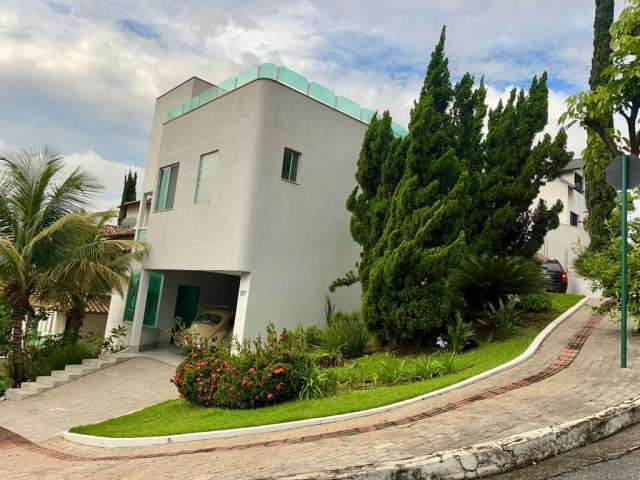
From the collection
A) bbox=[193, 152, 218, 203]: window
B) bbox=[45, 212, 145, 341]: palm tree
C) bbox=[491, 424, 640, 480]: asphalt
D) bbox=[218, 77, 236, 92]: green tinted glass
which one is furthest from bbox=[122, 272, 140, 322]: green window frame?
bbox=[491, 424, 640, 480]: asphalt

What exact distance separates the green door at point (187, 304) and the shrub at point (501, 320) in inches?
458

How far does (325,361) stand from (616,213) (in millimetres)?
6748

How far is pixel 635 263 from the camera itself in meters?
9.70

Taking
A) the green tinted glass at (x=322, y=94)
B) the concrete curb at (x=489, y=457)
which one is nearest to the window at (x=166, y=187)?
the green tinted glass at (x=322, y=94)

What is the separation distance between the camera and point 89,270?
16.1m

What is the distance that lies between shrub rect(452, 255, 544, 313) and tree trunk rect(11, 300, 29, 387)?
12158mm

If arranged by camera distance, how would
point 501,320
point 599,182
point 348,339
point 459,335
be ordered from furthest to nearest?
1. point 599,182
2. point 348,339
3. point 501,320
4. point 459,335

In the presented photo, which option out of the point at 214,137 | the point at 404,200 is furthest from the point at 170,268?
the point at 404,200

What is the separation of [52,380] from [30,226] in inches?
177

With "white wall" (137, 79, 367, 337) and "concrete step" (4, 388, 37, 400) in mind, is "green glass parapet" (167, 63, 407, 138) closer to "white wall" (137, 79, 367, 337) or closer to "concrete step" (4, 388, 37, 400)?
"white wall" (137, 79, 367, 337)

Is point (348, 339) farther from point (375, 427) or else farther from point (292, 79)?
point (292, 79)

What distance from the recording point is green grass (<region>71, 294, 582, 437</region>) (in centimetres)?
768

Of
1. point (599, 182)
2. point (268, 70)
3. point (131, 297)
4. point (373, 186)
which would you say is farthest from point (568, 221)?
point (131, 297)

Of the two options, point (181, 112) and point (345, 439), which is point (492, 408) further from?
point (181, 112)
